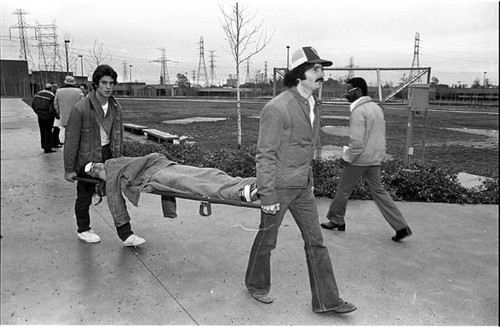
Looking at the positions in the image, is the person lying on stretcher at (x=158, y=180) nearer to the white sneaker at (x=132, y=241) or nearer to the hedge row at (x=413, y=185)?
the white sneaker at (x=132, y=241)

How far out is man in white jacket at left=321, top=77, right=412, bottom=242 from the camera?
4340 mm

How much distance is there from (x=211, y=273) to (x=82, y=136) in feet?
5.57

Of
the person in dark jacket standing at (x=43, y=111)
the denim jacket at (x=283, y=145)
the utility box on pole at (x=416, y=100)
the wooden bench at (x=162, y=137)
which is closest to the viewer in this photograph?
the person in dark jacket standing at (x=43, y=111)

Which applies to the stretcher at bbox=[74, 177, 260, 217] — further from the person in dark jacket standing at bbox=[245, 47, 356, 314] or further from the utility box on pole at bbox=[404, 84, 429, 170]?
the utility box on pole at bbox=[404, 84, 429, 170]

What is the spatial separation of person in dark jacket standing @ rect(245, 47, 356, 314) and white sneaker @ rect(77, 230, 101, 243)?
181 centimetres

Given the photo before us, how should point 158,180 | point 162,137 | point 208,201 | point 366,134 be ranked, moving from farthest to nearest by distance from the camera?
1. point 162,137
2. point 366,134
3. point 158,180
4. point 208,201

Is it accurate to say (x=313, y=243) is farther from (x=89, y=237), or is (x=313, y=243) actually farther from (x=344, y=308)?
(x=89, y=237)

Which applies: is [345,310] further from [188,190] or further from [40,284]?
[40,284]

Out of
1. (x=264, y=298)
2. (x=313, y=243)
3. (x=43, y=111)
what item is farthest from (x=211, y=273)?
(x=43, y=111)

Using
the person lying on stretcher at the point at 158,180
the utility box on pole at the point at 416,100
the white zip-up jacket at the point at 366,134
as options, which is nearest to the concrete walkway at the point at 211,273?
the person lying on stretcher at the point at 158,180

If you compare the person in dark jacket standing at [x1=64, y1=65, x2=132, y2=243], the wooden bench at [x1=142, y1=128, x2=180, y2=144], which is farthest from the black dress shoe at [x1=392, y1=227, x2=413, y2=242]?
the wooden bench at [x1=142, y1=128, x2=180, y2=144]

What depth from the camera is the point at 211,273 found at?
3.73 metres

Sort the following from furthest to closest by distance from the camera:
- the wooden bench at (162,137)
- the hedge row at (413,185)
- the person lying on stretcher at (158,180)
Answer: the wooden bench at (162,137), the hedge row at (413,185), the person lying on stretcher at (158,180)

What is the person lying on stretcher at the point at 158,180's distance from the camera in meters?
3.36
